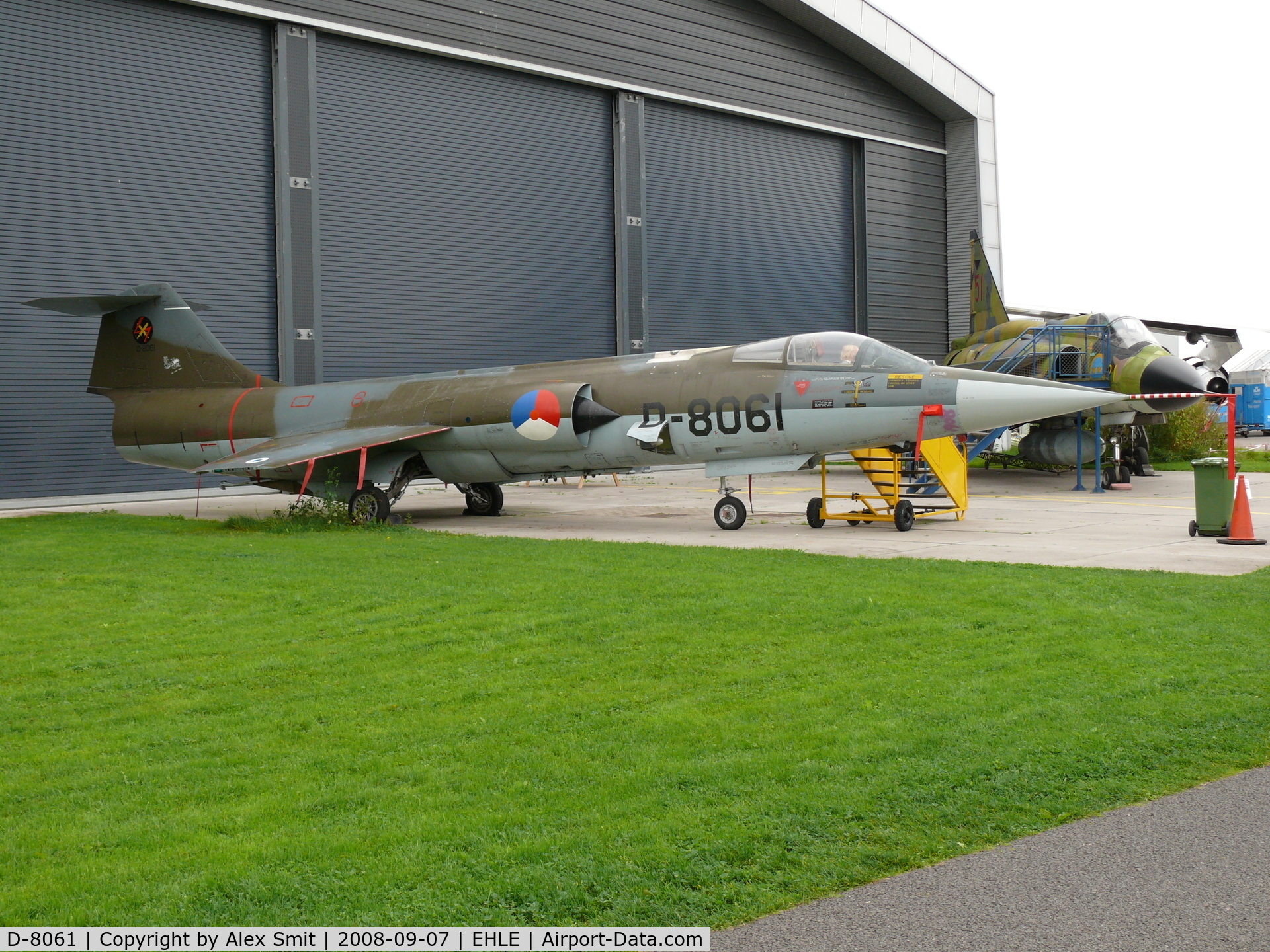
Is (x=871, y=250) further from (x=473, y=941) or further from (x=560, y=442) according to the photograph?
(x=473, y=941)

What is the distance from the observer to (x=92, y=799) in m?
4.71

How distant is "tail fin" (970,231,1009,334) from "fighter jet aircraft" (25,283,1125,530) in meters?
13.1

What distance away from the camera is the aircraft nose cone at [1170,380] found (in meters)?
20.3

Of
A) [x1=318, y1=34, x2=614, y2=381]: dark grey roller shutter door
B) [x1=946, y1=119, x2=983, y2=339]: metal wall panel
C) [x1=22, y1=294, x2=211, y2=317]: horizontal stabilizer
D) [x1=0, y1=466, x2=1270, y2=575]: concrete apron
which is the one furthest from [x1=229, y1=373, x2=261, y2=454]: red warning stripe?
[x1=946, y1=119, x2=983, y2=339]: metal wall panel

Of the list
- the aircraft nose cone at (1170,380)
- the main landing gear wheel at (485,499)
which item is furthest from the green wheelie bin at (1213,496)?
the main landing gear wheel at (485,499)

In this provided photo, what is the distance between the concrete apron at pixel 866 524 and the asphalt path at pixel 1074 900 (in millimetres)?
6985

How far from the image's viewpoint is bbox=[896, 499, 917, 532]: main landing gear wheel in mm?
15242

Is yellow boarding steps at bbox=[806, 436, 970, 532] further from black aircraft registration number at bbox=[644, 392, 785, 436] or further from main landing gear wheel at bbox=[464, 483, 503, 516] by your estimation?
main landing gear wheel at bbox=[464, 483, 503, 516]

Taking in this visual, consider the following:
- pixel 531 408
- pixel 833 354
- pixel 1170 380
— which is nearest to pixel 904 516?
pixel 833 354

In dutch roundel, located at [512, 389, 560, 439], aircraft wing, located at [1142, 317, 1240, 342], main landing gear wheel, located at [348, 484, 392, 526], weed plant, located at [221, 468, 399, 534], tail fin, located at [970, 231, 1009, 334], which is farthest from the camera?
aircraft wing, located at [1142, 317, 1240, 342]

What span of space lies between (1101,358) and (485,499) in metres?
12.0

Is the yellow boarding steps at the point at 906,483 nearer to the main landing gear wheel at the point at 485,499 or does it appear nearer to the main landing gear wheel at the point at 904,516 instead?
the main landing gear wheel at the point at 904,516

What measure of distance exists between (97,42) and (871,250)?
21877 mm

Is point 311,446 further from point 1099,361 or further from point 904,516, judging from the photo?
point 1099,361
